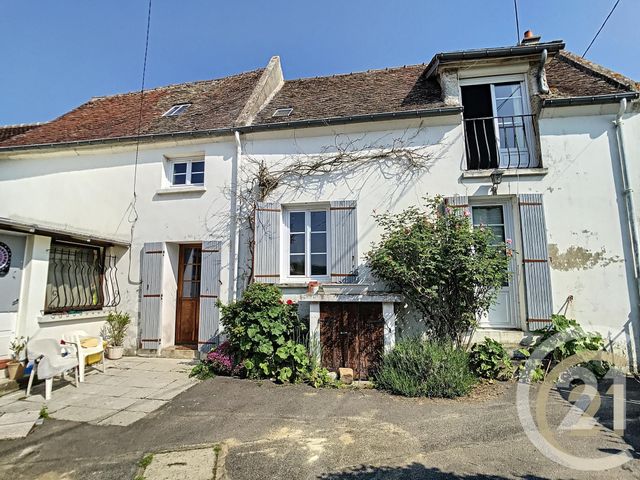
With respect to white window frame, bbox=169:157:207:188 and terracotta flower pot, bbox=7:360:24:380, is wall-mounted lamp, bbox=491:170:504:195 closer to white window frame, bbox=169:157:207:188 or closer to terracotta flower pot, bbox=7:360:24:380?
white window frame, bbox=169:157:207:188

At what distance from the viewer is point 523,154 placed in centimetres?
618

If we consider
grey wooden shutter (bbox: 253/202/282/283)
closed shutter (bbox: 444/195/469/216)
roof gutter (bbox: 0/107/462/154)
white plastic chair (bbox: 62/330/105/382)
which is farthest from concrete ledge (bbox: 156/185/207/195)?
closed shutter (bbox: 444/195/469/216)

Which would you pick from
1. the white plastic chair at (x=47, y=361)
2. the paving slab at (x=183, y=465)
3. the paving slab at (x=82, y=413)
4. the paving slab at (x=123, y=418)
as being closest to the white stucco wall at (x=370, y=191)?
the white plastic chair at (x=47, y=361)

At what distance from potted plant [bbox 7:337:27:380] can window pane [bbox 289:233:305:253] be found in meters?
4.37

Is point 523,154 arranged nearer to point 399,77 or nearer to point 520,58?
point 520,58

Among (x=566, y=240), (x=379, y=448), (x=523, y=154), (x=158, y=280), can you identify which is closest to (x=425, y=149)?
(x=523, y=154)

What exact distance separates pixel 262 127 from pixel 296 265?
2.79 metres

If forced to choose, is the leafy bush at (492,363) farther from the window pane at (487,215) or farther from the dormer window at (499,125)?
the dormer window at (499,125)

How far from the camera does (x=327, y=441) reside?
10.7 feet

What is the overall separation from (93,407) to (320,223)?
4.40 meters

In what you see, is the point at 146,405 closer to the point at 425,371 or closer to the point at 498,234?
the point at 425,371

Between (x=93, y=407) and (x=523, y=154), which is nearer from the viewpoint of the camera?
(x=93, y=407)

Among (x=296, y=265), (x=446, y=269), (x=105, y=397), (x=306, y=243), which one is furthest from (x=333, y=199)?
(x=105, y=397)

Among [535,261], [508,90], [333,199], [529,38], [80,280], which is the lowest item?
[80,280]
